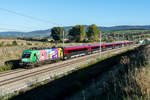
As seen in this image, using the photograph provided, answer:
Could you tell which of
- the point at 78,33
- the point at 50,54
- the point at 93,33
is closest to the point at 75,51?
the point at 50,54

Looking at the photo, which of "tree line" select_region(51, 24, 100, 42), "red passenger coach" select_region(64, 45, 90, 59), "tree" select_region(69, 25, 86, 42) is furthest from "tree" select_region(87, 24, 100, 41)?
"red passenger coach" select_region(64, 45, 90, 59)

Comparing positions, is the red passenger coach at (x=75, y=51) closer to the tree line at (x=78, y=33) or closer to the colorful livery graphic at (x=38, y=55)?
the colorful livery graphic at (x=38, y=55)

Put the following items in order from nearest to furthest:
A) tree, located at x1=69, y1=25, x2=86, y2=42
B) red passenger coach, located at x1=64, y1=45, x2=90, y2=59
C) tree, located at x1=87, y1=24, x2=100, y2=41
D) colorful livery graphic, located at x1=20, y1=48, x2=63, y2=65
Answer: colorful livery graphic, located at x1=20, y1=48, x2=63, y2=65 → red passenger coach, located at x1=64, y1=45, x2=90, y2=59 → tree, located at x1=69, y1=25, x2=86, y2=42 → tree, located at x1=87, y1=24, x2=100, y2=41

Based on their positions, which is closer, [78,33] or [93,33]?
[78,33]

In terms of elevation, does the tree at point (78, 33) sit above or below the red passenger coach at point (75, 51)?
above

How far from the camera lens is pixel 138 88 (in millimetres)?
6793

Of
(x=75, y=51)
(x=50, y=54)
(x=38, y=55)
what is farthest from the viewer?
(x=75, y=51)

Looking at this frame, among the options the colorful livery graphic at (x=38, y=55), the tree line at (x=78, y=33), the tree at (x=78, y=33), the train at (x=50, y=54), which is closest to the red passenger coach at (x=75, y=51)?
the train at (x=50, y=54)

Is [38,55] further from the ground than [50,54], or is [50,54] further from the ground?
[38,55]

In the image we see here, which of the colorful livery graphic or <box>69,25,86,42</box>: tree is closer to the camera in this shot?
the colorful livery graphic

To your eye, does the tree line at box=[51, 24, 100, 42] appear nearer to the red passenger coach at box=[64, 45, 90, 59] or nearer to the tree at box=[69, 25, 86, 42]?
the tree at box=[69, 25, 86, 42]

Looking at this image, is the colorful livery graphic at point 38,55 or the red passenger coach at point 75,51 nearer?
the colorful livery graphic at point 38,55

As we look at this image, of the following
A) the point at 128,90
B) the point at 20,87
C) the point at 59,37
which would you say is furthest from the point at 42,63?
the point at 59,37

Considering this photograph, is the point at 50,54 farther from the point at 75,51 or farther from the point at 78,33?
the point at 78,33
